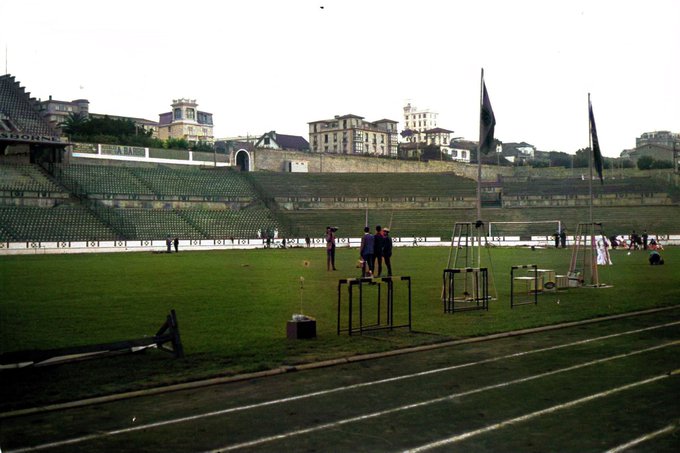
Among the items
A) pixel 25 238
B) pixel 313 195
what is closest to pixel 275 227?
pixel 313 195

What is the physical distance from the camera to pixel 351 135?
152250 millimetres

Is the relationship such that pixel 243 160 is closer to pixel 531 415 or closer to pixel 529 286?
pixel 529 286

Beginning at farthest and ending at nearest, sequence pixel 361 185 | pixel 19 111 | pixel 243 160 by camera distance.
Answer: pixel 243 160 → pixel 361 185 → pixel 19 111

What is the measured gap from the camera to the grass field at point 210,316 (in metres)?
10.3

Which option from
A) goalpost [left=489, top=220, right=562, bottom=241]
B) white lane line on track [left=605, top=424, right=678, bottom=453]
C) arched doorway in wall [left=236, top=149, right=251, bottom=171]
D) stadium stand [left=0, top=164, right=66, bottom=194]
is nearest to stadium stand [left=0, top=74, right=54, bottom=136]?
stadium stand [left=0, top=164, right=66, bottom=194]

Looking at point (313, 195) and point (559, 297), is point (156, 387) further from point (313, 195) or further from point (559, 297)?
point (313, 195)

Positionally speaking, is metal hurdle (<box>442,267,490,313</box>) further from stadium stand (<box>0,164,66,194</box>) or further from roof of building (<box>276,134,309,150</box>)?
roof of building (<box>276,134,309,150</box>)

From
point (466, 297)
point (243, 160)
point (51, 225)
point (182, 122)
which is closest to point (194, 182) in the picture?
point (243, 160)

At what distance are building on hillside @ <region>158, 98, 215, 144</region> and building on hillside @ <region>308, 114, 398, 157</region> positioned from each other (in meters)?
29.8

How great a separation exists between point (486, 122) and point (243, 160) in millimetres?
81553

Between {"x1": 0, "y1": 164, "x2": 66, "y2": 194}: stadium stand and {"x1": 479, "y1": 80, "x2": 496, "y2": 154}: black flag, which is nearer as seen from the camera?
{"x1": 479, "y1": 80, "x2": 496, "y2": 154}: black flag

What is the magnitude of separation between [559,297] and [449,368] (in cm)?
1090

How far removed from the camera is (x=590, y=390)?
366 inches

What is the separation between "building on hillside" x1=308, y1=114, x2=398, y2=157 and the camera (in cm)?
15262
